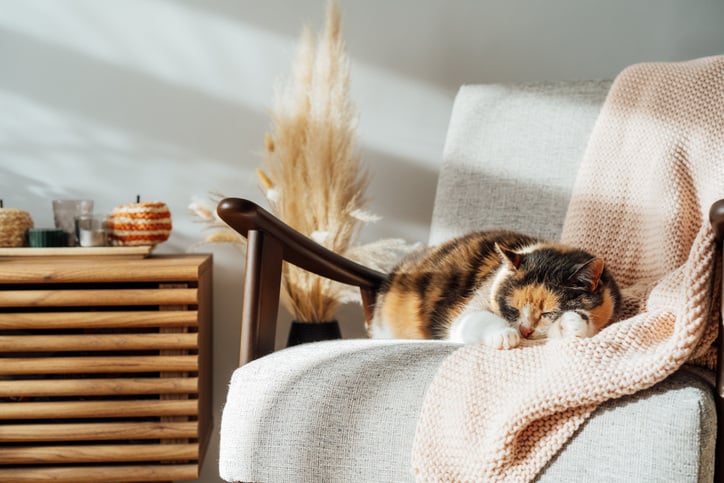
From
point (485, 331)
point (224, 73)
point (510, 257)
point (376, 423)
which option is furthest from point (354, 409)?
point (224, 73)

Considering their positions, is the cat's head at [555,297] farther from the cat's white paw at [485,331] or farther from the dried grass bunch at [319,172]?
the dried grass bunch at [319,172]

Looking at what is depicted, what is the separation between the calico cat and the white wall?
0.71m

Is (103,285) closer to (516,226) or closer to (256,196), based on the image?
(256,196)

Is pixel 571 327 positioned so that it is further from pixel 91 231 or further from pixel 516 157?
pixel 91 231

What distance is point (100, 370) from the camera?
1.53m

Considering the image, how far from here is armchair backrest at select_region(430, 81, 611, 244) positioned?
152 centimetres

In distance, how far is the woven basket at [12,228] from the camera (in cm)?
162

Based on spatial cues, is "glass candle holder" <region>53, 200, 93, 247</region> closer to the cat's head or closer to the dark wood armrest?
the cat's head

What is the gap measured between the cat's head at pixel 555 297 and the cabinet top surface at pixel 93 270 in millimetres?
782

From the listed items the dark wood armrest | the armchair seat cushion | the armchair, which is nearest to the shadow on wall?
the armchair

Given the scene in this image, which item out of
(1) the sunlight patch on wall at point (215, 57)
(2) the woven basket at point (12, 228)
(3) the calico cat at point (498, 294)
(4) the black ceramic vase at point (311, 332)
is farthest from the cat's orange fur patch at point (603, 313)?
(2) the woven basket at point (12, 228)

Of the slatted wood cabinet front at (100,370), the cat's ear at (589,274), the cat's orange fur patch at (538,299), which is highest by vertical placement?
the cat's ear at (589,274)

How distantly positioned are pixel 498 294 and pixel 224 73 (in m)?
1.20

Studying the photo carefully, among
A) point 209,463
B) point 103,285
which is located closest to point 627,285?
point 103,285
